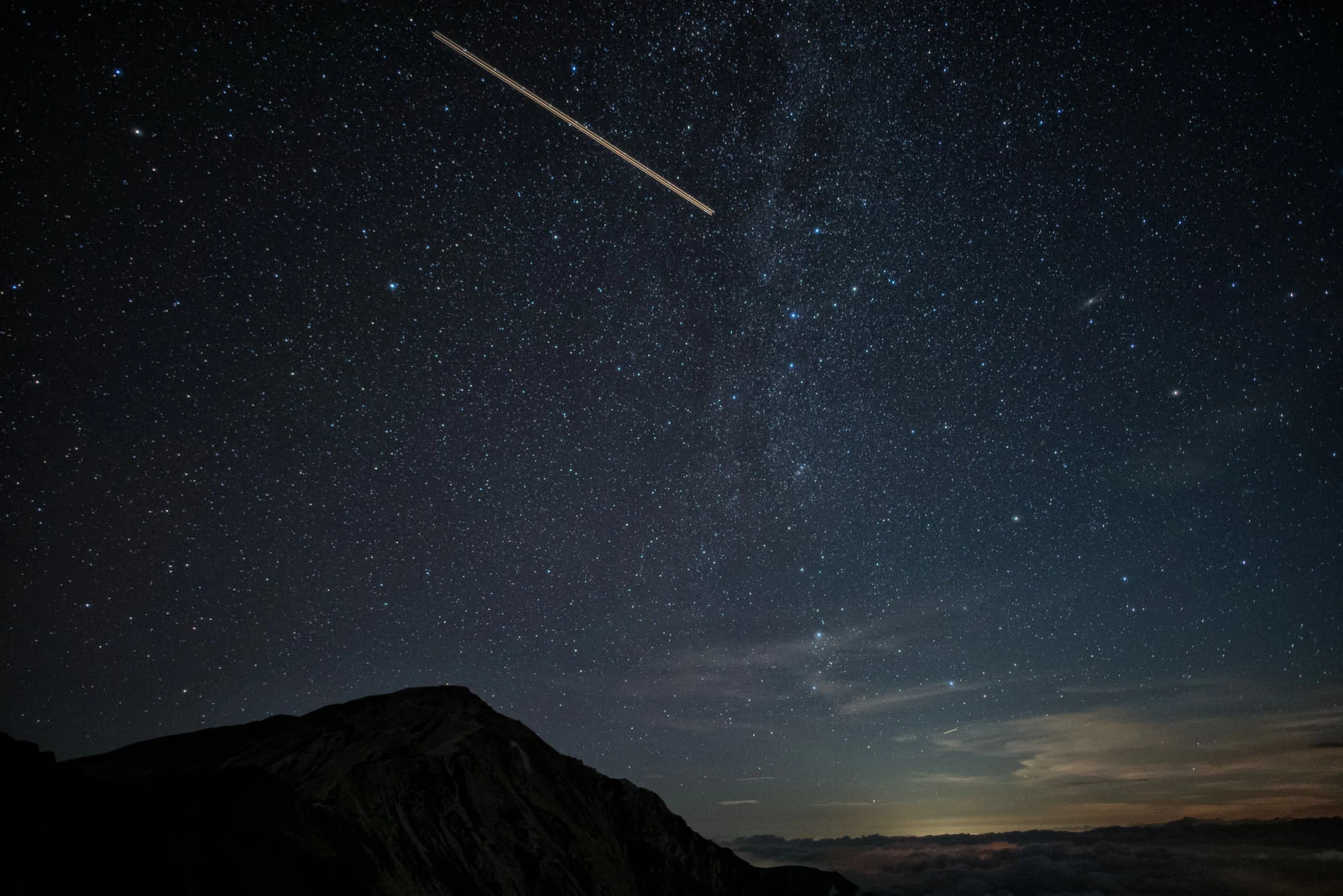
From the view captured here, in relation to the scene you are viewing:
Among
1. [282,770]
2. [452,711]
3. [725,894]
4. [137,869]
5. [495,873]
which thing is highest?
[452,711]

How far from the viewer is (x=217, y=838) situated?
20.4 meters

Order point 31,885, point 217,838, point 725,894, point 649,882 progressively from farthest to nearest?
point 725,894
point 649,882
point 217,838
point 31,885

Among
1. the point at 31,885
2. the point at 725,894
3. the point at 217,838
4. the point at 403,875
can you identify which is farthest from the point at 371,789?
the point at 725,894

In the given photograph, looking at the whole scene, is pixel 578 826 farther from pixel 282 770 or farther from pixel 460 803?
pixel 282 770

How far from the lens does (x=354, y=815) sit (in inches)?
1107

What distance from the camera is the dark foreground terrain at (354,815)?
16078 millimetres

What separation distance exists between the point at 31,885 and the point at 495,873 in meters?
23.4

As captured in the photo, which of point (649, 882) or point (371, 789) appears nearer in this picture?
point (371, 789)

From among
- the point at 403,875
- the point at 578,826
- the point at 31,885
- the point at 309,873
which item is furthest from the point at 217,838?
the point at 578,826

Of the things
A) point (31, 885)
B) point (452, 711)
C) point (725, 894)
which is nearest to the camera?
point (31, 885)

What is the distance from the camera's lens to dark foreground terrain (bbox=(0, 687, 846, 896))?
1608 centimetres

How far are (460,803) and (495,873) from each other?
3936mm

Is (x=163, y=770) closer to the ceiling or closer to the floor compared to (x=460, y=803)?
closer to the ceiling

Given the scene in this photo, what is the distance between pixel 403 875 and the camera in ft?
91.2
